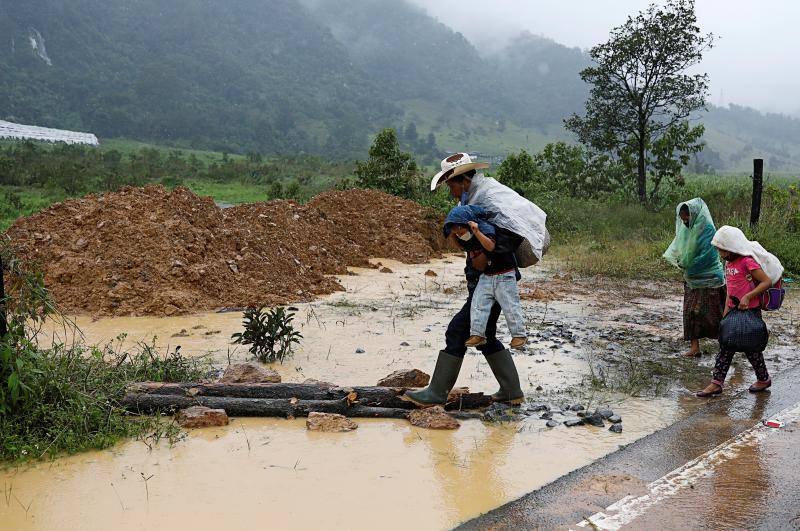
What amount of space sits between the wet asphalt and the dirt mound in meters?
6.36

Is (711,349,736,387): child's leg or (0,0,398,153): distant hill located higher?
(0,0,398,153): distant hill

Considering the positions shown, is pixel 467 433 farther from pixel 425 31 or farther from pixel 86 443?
pixel 425 31

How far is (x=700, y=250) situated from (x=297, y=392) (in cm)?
411

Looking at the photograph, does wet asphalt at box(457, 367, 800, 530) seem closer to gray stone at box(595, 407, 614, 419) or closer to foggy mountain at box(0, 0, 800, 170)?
gray stone at box(595, 407, 614, 419)

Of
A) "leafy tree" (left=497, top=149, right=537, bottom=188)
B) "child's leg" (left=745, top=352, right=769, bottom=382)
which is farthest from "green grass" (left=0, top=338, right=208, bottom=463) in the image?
"leafy tree" (left=497, top=149, right=537, bottom=188)

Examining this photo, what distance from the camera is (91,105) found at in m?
96.6

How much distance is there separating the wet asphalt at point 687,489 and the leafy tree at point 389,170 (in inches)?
675

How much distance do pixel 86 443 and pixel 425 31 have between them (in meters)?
190

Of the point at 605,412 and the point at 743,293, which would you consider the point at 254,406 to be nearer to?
the point at 605,412

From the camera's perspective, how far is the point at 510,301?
16.6ft

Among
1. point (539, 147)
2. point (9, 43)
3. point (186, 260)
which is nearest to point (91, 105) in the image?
point (9, 43)

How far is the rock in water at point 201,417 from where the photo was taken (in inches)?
196

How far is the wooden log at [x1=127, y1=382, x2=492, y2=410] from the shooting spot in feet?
17.6

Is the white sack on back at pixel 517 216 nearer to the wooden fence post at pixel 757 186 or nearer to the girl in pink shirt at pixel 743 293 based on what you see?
the girl in pink shirt at pixel 743 293
